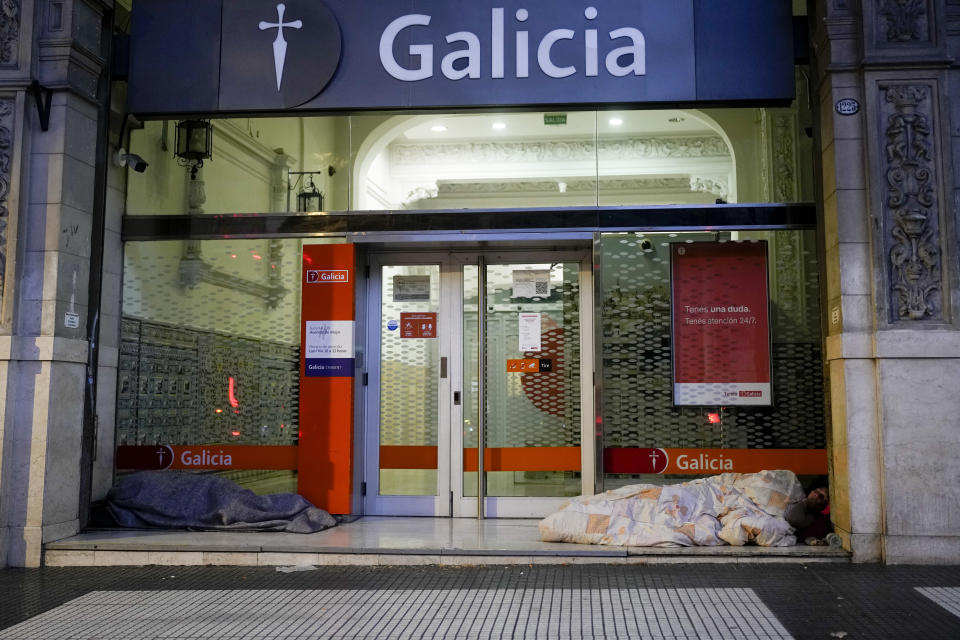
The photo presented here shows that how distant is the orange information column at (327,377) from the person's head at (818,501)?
3.67 meters

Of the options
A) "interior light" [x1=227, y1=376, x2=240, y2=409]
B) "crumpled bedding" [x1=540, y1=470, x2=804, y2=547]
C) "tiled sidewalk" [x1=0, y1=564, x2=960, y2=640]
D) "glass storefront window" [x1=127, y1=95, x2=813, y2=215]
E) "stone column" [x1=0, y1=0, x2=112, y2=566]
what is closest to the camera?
"tiled sidewalk" [x1=0, y1=564, x2=960, y2=640]

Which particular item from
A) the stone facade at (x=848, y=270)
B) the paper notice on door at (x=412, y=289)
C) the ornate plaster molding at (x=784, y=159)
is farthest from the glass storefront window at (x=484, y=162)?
the paper notice on door at (x=412, y=289)

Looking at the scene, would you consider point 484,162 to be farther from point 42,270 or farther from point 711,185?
point 42,270

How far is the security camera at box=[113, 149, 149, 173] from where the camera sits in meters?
7.58

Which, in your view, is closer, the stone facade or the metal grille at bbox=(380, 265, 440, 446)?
the stone facade

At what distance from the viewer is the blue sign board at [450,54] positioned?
23.1ft

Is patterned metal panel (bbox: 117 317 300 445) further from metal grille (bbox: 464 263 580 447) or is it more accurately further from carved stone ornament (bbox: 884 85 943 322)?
carved stone ornament (bbox: 884 85 943 322)

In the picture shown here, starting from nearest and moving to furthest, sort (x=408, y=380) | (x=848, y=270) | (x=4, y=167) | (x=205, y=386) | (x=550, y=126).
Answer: (x=848, y=270) → (x=4, y=167) → (x=550, y=126) → (x=205, y=386) → (x=408, y=380)

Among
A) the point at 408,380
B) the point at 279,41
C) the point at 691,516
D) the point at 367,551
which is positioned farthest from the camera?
the point at 408,380

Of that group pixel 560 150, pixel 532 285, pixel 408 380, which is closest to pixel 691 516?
pixel 532 285

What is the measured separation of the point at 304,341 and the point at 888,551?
4.78 m

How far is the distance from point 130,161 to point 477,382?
3485 mm

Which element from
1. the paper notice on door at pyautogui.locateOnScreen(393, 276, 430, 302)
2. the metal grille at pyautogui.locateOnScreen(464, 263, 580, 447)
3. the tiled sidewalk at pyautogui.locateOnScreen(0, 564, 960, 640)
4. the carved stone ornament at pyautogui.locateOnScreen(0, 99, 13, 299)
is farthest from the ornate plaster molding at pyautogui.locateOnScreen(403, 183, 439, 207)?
the tiled sidewalk at pyautogui.locateOnScreen(0, 564, 960, 640)

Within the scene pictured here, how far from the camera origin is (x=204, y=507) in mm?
7254
